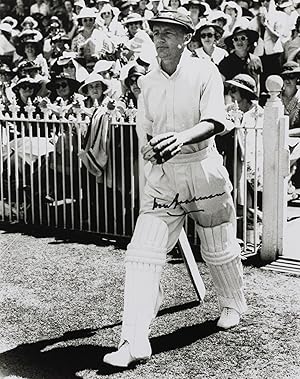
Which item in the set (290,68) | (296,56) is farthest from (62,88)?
(296,56)

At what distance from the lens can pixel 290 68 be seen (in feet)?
31.4

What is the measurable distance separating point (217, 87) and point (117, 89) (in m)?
5.16

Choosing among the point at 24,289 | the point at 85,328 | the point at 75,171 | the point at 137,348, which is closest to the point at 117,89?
the point at 75,171

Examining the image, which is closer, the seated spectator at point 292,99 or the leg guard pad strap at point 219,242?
the leg guard pad strap at point 219,242

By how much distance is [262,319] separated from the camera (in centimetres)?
532

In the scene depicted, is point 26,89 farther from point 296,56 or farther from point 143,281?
point 143,281

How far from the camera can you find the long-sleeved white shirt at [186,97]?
4.53 metres

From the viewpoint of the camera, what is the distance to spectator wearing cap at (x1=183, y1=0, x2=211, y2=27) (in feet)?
37.8

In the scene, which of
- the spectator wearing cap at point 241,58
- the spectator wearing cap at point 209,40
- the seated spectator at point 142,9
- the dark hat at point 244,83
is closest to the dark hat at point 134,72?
the spectator wearing cap at point 241,58

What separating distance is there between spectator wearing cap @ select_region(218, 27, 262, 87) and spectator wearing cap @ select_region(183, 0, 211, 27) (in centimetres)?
110

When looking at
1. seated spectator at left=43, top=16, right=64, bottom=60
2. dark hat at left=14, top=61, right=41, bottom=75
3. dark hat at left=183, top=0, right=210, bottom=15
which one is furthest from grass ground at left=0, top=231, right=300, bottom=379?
seated spectator at left=43, top=16, right=64, bottom=60

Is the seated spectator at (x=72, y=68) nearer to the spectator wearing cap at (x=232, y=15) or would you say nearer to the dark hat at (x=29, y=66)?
→ the dark hat at (x=29, y=66)

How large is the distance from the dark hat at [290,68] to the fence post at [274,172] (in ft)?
9.06

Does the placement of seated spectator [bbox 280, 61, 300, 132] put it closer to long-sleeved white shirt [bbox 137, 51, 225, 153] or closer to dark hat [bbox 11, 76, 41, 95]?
dark hat [bbox 11, 76, 41, 95]
